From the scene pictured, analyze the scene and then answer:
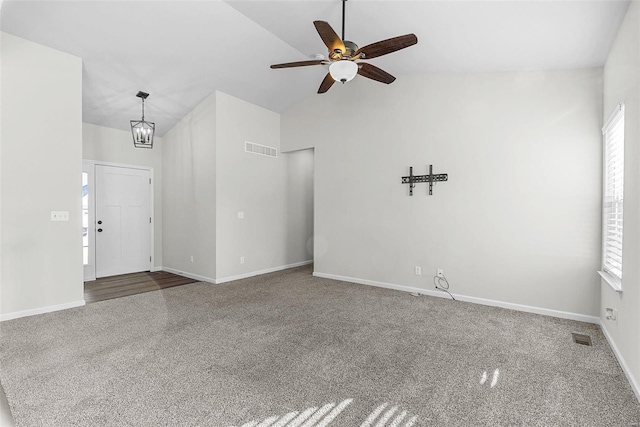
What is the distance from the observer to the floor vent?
2.89 meters

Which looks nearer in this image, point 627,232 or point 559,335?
point 627,232

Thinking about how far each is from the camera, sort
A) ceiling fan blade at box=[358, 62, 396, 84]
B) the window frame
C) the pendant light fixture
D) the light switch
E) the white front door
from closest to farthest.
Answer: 1. the window frame
2. ceiling fan blade at box=[358, 62, 396, 84]
3. the light switch
4. the pendant light fixture
5. the white front door

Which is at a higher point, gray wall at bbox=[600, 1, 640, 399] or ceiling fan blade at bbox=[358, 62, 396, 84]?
ceiling fan blade at bbox=[358, 62, 396, 84]

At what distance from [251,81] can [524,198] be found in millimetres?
4077

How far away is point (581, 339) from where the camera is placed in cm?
296

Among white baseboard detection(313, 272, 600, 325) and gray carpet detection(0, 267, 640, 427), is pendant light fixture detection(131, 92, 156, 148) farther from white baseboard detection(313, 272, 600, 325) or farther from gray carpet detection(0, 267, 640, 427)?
white baseboard detection(313, 272, 600, 325)

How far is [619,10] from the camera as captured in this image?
255cm

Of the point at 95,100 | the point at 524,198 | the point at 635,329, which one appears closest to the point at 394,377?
the point at 635,329

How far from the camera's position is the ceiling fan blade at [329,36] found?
7.88 feet

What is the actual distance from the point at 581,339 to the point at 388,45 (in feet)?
10.4

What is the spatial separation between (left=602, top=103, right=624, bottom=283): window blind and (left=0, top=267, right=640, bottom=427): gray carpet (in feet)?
2.48

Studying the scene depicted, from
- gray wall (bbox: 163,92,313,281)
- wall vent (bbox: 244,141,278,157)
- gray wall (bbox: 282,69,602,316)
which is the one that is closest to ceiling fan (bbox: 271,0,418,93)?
gray wall (bbox: 282,69,602,316)

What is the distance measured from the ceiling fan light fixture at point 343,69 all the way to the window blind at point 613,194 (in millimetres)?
2224

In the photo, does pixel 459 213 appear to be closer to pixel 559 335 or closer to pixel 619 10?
pixel 559 335
